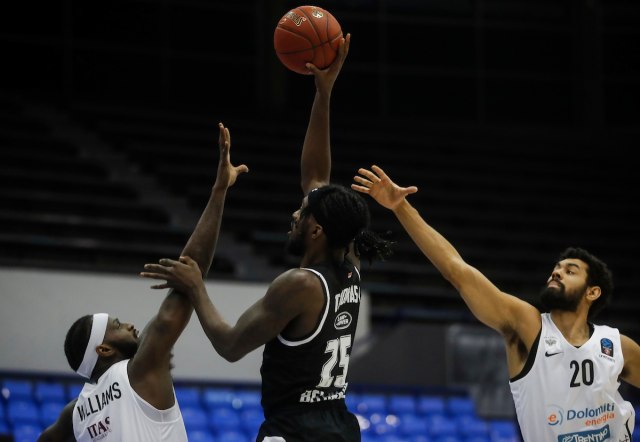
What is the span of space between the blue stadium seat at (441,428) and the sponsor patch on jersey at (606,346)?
5.35 metres

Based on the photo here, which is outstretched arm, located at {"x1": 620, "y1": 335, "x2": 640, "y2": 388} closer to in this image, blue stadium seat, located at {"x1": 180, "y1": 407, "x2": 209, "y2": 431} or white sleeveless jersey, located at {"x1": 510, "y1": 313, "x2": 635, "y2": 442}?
white sleeveless jersey, located at {"x1": 510, "y1": 313, "x2": 635, "y2": 442}

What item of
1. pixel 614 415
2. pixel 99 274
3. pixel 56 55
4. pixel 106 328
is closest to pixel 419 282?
pixel 99 274

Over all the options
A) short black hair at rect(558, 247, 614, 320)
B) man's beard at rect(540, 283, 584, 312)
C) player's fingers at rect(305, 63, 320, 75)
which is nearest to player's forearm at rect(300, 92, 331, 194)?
player's fingers at rect(305, 63, 320, 75)

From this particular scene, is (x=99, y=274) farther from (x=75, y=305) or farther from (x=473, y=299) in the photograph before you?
(x=473, y=299)

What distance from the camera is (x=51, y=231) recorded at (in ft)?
41.1

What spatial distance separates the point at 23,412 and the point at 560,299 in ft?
18.5

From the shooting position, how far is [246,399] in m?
10.4

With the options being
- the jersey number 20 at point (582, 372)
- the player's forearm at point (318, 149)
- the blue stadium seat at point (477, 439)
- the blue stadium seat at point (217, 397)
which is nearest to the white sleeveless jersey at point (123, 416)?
the player's forearm at point (318, 149)

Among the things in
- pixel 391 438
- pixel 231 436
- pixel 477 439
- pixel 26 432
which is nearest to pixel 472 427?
pixel 477 439

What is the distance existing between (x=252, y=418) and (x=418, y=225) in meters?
5.45

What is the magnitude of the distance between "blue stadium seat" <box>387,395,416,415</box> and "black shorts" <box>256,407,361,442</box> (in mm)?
6438

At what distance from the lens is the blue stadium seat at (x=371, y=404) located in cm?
1048

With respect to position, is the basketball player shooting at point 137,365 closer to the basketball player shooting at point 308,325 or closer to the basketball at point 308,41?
the basketball player shooting at point 308,325

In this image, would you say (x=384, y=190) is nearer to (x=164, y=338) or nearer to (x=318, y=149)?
(x=318, y=149)
